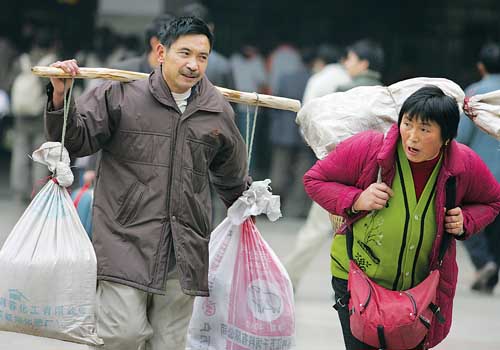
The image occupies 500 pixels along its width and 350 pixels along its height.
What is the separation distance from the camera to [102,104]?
452 centimetres

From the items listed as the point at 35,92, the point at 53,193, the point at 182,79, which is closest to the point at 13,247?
the point at 53,193

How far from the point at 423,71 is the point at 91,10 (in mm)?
4784

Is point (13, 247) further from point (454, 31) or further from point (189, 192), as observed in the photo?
point (454, 31)

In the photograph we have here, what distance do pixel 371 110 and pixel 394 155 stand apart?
474 millimetres

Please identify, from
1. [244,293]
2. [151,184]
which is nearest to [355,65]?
[244,293]

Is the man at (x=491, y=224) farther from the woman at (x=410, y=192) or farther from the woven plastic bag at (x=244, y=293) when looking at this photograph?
the woman at (x=410, y=192)

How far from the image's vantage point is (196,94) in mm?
4625

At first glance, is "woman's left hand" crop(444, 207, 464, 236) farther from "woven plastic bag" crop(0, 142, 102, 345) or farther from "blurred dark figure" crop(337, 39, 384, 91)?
"blurred dark figure" crop(337, 39, 384, 91)

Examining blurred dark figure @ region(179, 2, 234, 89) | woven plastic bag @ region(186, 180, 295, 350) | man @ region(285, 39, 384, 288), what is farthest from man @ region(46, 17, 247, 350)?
blurred dark figure @ region(179, 2, 234, 89)

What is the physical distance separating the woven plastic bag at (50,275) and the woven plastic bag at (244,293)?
615 mm

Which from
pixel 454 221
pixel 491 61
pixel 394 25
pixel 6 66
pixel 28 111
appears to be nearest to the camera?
pixel 454 221

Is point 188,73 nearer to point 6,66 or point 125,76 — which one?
point 125,76

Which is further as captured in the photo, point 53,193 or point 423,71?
point 423,71

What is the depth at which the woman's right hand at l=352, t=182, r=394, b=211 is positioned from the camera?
4.07 meters
